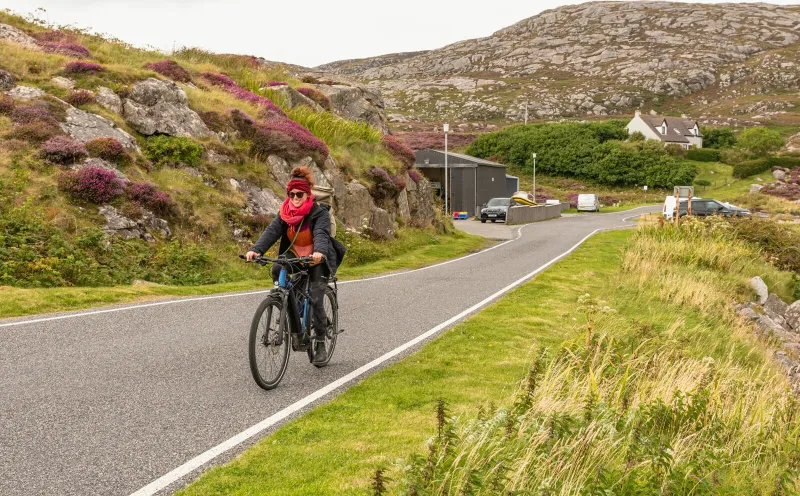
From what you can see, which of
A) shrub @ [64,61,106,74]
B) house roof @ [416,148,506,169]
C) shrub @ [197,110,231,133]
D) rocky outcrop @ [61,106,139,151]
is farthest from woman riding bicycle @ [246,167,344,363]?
house roof @ [416,148,506,169]

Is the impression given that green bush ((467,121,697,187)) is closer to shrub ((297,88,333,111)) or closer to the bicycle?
shrub ((297,88,333,111))

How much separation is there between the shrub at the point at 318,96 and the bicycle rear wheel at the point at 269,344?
2647 cm

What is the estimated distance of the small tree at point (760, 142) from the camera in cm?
8969

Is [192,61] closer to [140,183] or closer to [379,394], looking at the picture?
[140,183]

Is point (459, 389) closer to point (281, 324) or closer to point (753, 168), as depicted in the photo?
point (281, 324)

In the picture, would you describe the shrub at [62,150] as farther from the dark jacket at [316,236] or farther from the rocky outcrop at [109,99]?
the dark jacket at [316,236]

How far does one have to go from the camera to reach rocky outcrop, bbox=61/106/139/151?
59.2 ft

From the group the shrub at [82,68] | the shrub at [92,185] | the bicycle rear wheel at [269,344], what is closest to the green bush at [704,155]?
the shrub at [82,68]

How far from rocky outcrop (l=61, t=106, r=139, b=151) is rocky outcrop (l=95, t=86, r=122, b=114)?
1.20m

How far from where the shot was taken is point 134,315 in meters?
10.2

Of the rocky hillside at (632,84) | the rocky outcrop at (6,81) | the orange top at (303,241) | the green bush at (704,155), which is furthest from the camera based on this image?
the rocky hillside at (632,84)

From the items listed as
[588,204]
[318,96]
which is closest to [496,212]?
[588,204]

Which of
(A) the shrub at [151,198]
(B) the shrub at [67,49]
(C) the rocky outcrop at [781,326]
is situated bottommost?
(C) the rocky outcrop at [781,326]

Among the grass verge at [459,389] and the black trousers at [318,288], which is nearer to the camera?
the grass verge at [459,389]
